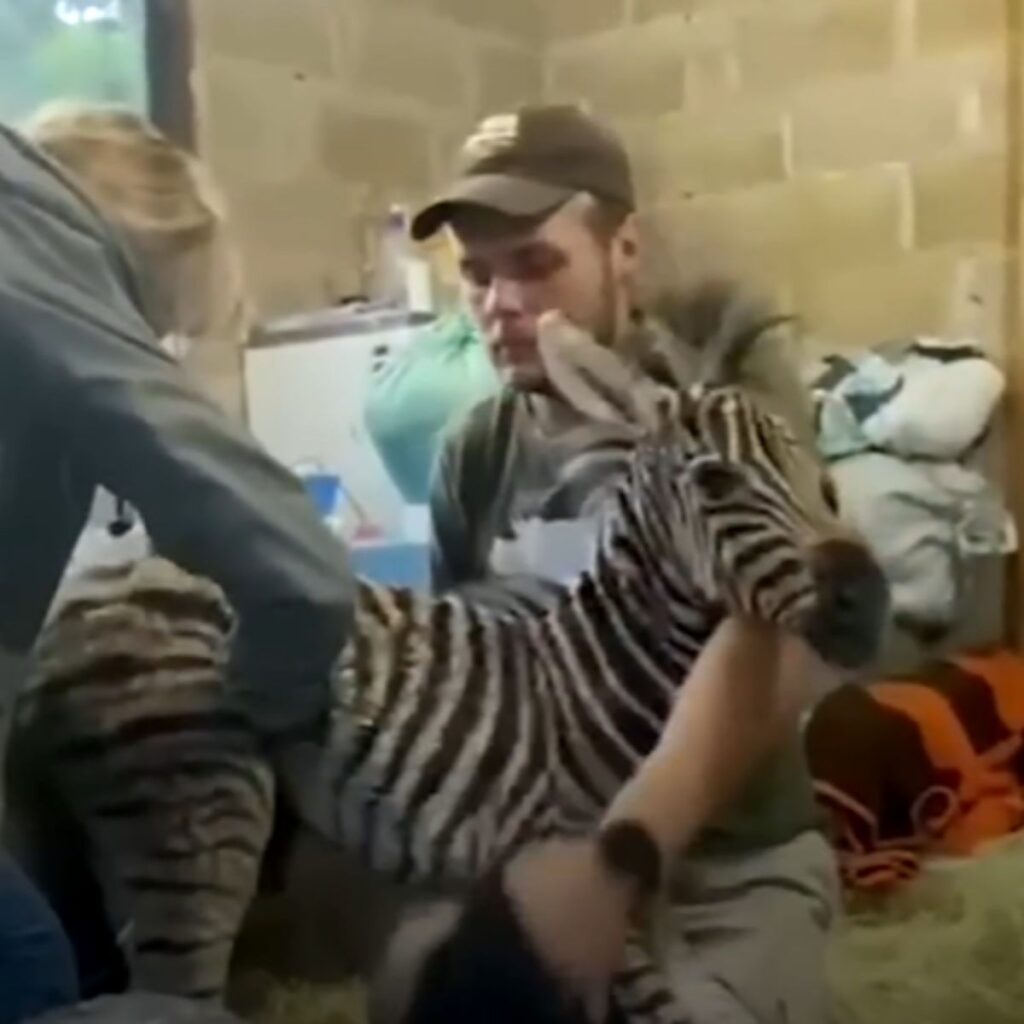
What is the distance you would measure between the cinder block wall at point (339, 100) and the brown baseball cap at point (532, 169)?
0.13 ft

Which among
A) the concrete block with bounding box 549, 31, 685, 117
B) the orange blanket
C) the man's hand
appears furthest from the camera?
the orange blanket

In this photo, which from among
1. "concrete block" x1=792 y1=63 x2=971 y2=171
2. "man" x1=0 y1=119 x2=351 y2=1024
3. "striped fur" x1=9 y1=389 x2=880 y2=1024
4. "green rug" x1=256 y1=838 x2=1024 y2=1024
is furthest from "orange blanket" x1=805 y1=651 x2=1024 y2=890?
"man" x1=0 y1=119 x2=351 y2=1024

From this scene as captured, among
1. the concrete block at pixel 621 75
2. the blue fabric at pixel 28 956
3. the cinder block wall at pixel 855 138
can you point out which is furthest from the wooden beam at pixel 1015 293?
the blue fabric at pixel 28 956

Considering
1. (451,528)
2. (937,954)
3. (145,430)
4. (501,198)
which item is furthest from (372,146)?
(937,954)

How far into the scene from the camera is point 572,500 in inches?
36.3

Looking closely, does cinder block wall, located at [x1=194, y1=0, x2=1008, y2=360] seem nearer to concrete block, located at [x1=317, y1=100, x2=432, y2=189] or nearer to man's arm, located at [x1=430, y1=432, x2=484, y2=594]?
concrete block, located at [x1=317, y1=100, x2=432, y2=189]

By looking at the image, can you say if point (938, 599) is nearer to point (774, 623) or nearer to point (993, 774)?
point (993, 774)

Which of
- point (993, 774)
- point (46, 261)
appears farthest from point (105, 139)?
point (993, 774)

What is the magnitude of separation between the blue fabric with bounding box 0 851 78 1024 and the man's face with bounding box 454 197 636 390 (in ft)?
1.08

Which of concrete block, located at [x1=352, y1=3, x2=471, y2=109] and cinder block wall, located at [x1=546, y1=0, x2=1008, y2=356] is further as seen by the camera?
cinder block wall, located at [x1=546, y1=0, x2=1008, y2=356]

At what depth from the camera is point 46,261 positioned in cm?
74

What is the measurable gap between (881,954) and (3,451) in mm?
603

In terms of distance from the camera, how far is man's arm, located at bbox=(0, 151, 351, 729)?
73 cm

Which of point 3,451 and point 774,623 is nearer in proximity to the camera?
point 3,451
